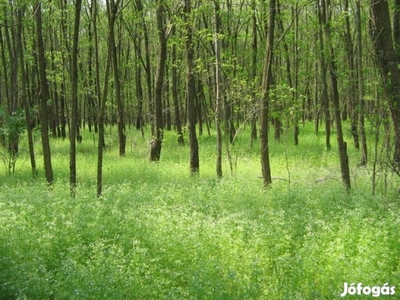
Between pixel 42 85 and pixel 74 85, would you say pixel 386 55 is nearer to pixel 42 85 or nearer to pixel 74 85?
pixel 74 85

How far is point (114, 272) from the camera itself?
476 cm

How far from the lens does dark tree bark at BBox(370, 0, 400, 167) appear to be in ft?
23.3

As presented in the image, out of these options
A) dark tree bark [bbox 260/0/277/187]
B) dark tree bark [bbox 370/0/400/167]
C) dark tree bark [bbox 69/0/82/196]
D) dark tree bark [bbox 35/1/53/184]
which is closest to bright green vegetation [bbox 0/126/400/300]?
dark tree bark [bbox 69/0/82/196]

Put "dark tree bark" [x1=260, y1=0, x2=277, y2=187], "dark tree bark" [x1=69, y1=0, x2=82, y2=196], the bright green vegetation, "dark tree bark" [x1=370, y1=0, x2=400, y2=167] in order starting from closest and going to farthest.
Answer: the bright green vegetation → "dark tree bark" [x1=370, y1=0, x2=400, y2=167] → "dark tree bark" [x1=69, y1=0, x2=82, y2=196] → "dark tree bark" [x1=260, y1=0, x2=277, y2=187]

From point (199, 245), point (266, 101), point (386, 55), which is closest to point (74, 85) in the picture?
point (266, 101)

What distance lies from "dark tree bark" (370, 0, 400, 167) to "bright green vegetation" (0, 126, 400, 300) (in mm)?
1923

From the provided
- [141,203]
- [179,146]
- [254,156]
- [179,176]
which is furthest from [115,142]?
[141,203]

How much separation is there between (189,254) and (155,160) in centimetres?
1015

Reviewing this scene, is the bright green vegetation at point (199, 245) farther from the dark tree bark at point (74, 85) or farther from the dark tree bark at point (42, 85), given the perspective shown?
the dark tree bark at point (42, 85)

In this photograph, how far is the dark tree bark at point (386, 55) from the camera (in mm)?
7113

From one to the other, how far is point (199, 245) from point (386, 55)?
199 inches

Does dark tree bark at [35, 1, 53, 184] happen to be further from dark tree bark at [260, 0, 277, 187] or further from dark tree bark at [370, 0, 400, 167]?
dark tree bark at [370, 0, 400, 167]

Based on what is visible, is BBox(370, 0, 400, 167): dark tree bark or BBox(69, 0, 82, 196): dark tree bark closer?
BBox(370, 0, 400, 167): dark tree bark

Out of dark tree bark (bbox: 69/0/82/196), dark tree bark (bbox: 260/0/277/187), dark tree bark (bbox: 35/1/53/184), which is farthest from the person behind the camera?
dark tree bark (bbox: 260/0/277/187)
